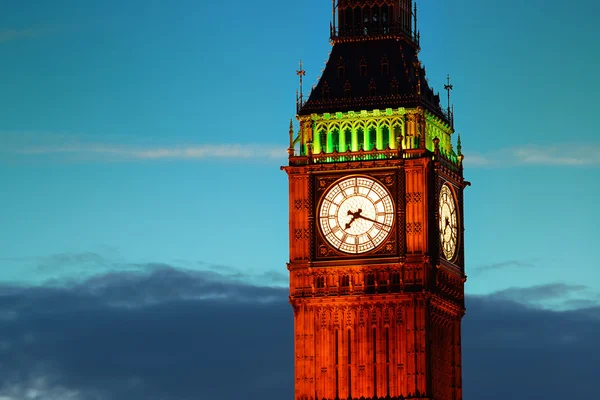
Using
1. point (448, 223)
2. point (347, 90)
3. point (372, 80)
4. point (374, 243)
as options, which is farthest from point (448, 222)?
point (347, 90)

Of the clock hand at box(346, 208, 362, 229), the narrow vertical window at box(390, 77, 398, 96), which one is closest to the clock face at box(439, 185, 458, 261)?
the clock hand at box(346, 208, 362, 229)

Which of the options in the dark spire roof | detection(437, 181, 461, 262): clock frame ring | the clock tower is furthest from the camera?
the dark spire roof

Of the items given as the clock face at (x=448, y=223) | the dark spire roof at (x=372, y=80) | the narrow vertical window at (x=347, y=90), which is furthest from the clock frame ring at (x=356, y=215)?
the narrow vertical window at (x=347, y=90)

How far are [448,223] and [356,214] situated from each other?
499 cm

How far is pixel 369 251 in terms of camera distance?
125000mm

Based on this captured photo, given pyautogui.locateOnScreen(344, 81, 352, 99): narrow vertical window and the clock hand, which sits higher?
pyautogui.locateOnScreen(344, 81, 352, 99): narrow vertical window

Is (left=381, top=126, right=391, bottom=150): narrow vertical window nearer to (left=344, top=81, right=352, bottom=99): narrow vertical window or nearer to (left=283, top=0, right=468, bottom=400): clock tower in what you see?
(left=283, top=0, right=468, bottom=400): clock tower

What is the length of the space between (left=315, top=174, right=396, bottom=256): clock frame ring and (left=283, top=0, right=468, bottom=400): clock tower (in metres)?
0.05

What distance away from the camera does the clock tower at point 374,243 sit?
124188mm

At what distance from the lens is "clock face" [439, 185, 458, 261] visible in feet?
416

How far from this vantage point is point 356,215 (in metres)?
125

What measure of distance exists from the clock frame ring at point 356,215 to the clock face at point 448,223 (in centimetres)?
302

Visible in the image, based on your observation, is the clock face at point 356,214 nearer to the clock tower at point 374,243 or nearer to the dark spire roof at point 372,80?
the clock tower at point 374,243

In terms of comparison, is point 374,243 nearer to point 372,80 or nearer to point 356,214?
point 356,214
